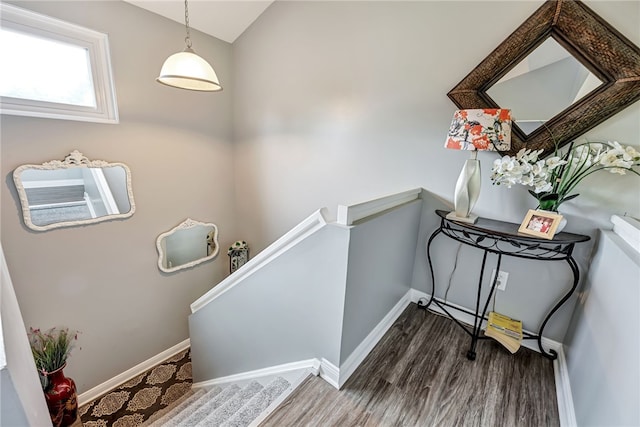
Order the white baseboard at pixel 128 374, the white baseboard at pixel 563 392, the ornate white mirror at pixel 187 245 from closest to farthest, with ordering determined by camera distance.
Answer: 1. the white baseboard at pixel 563 392
2. the white baseboard at pixel 128 374
3. the ornate white mirror at pixel 187 245

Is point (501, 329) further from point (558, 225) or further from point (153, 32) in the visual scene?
point (153, 32)

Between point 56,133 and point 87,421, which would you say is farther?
point 87,421

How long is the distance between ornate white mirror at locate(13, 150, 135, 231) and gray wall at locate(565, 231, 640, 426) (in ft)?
10.9

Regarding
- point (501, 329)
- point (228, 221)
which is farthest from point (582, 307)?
point (228, 221)

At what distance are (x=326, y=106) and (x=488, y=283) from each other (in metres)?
1.92

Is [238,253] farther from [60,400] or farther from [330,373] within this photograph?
[330,373]

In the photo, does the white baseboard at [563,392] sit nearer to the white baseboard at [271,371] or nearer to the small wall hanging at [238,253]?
the white baseboard at [271,371]

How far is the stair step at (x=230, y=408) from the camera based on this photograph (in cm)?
158

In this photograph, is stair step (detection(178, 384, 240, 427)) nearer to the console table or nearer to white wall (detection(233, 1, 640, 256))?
white wall (detection(233, 1, 640, 256))

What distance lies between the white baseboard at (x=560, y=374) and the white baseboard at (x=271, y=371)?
1119 millimetres

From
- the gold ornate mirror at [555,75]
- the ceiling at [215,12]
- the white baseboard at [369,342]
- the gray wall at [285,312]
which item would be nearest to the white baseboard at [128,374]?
the gray wall at [285,312]

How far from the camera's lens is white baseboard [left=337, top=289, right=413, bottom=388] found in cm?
153

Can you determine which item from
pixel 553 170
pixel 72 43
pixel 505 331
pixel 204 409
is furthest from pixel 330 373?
pixel 72 43

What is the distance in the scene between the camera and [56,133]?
6.95ft
